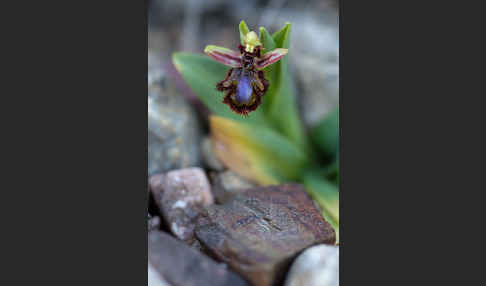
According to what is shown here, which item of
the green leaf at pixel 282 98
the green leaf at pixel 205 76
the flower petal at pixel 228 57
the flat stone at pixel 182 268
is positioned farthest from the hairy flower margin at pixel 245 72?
the flat stone at pixel 182 268

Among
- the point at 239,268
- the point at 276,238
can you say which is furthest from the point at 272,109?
the point at 239,268

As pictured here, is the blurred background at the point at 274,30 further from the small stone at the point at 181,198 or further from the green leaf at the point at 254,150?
the small stone at the point at 181,198

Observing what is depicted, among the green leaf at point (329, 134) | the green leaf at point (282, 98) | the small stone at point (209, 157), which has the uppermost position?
the green leaf at point (282, 98)

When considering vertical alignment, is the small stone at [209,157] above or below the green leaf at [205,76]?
below

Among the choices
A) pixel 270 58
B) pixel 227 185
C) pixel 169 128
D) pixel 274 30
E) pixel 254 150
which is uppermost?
pixel 274 30

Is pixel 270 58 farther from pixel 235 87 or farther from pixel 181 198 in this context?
pixel 181 198

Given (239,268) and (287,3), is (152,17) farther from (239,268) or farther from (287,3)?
(239,268)

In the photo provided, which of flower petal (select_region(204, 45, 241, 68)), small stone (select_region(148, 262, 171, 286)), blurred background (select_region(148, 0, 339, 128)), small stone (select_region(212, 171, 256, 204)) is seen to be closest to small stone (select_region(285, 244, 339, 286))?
small stone (select_region(148, 262, 171, 286))

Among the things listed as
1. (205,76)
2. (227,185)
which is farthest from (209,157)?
(205,76)
